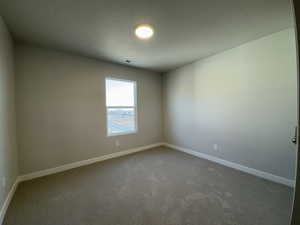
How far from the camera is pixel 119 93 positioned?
371 centimetres

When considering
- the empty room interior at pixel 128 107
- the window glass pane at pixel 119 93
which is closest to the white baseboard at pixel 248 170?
the empty room interior at pixel 128 107

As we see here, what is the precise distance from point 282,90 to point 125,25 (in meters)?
2.69

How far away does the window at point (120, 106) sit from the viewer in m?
3.49

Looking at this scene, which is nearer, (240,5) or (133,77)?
(240,5)

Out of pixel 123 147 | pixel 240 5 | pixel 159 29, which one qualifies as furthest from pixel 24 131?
pixel 240 5

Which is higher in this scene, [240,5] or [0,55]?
[240,5]

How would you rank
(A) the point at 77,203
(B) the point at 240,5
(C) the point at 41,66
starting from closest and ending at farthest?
(B) the point at 240,5 < (A) the point at 77,203 < (C) the point at 41,66

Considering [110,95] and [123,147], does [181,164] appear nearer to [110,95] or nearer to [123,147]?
[123,147]

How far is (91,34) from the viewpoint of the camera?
2131 mm

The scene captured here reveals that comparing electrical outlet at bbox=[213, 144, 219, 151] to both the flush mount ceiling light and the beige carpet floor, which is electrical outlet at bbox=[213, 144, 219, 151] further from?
the flush mount ceiling light

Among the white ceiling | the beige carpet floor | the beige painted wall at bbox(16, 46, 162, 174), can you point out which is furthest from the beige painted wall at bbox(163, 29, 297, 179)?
the beige painted wall at bbox(16, 46, 162, 174)

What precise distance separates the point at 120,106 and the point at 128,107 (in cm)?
27

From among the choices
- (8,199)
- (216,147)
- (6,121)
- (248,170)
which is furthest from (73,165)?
(248,170)

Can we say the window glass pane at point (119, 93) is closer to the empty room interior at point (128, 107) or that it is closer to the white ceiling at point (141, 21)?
the empty room interior at point (128, 107)
